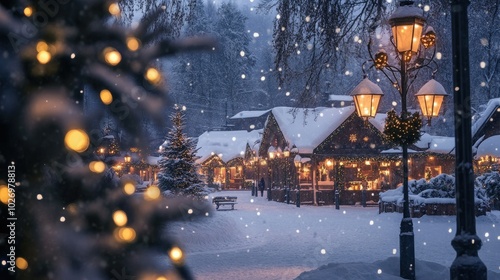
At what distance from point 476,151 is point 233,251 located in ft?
60.2

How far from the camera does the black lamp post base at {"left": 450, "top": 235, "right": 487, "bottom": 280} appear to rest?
15.8ft

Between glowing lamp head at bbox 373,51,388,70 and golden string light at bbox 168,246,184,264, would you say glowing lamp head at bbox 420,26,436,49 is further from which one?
Result: golden string light at bbox 168,246,184,264

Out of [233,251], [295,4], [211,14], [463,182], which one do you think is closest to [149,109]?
[463,182]

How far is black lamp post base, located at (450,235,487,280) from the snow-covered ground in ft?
12.3

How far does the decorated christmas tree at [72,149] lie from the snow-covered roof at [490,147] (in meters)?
28.0

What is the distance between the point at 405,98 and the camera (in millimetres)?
9398

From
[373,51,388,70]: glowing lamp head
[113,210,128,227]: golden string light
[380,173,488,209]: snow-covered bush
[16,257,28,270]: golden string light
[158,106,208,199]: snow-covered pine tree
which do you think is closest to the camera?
[16,257,28,270]: golden string light

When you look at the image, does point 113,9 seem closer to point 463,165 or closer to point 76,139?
Answer: point 76,139

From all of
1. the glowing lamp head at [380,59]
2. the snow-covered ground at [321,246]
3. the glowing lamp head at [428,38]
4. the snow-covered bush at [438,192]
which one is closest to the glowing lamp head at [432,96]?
the glowing lamp head at [428,38]

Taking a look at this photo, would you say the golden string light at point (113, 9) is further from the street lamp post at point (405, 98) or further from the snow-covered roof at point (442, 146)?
the snow-covered roof at point (442, 146)

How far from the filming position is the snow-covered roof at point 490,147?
26.5 m

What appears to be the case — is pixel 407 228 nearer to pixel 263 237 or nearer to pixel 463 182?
pixel 463 182

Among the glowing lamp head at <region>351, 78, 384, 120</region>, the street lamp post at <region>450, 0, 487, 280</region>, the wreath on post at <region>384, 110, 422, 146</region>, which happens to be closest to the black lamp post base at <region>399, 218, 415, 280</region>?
the wreath on post at <region>384, 110, 422, 146</region>

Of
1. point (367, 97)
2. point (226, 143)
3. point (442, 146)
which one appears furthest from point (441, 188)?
point (226, 143)
